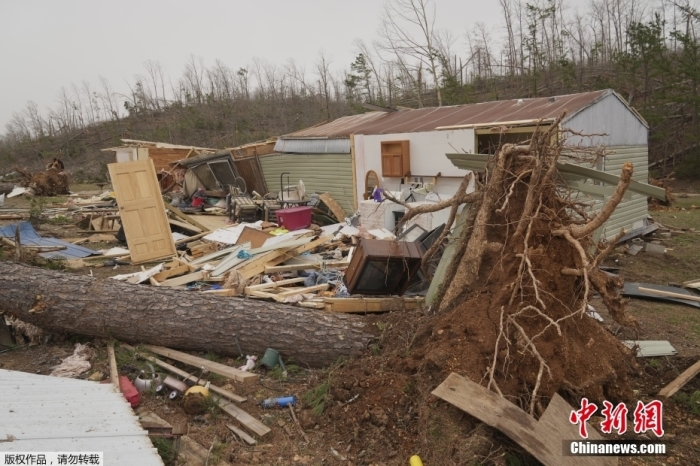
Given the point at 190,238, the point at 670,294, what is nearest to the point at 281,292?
the point at 190,238

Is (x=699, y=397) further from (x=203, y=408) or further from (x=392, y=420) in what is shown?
(x=203, y=408)

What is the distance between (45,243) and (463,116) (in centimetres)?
1059

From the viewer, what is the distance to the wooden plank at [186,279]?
788 centimetres

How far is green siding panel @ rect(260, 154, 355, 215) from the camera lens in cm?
1392

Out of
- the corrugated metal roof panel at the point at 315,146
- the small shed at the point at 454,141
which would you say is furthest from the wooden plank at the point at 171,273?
the corrugated metal roof panel at the point at 315,146

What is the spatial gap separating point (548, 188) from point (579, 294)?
3.07ft

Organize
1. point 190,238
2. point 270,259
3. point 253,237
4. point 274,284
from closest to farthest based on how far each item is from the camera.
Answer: point 274,284
point 270,259
point 253,237
point 190,238

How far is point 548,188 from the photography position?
4.08 metres

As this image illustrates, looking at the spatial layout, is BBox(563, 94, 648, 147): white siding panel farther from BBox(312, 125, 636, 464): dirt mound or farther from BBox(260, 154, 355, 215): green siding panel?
BBox(312, 125, 636, 464): dirt mound

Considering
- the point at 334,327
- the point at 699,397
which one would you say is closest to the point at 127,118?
the point at 334,327

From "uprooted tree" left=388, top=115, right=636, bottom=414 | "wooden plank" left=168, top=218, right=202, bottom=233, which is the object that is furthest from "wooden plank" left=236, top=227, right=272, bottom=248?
"uprooted tree" left=388, top=115, right=636, bottom=414

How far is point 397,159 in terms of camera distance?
11961mm

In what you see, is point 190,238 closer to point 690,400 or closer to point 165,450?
point 165,450

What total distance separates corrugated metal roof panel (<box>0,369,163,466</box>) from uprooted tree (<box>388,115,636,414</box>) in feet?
7.54
